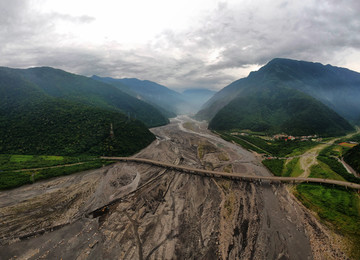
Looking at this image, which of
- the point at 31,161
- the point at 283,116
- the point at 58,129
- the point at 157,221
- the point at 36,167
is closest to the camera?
the point at 157,221

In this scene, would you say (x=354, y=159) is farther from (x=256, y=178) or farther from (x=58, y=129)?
(x=58, y=129)

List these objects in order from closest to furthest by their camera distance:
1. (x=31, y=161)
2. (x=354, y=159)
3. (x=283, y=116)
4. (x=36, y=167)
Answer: (x=354, y=159) → (x=36, y=167) → (x=31, y=161) → (x=283, y=116)

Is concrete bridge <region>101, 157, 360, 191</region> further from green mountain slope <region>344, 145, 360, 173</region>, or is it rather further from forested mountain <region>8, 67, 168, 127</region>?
forested mountain <region>8, 67, 168, 127</region>

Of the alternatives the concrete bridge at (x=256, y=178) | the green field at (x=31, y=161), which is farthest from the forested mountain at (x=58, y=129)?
the concrete bridge at (x=256, y=178)

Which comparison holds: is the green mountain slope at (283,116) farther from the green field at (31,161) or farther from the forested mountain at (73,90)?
the green field at (31,161)

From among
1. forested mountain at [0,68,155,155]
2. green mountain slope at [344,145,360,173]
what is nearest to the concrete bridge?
green mountain slope at [344,145,360,173]

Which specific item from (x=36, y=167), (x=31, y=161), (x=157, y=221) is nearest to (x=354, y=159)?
(x=157, y=221)
